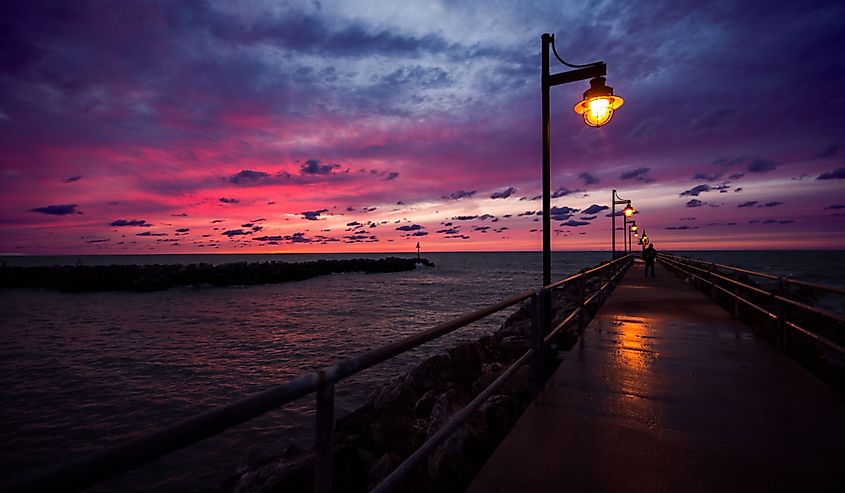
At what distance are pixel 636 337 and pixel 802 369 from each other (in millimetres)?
2134

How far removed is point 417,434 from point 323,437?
4.15m

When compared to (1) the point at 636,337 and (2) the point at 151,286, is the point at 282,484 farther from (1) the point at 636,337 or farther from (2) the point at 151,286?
(2) the point at 151,286

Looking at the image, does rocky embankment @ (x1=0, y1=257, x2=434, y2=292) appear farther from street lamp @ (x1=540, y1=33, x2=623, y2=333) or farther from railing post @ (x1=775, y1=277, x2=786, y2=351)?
railing post @ (x1=775, y1=277, x2=786, y2=351)

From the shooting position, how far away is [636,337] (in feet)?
22.1

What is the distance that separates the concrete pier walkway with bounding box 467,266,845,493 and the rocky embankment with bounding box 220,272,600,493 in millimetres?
628

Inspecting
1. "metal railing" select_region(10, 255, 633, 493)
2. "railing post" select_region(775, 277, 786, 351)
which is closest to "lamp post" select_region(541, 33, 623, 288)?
"railing post" select_region(775, 277, 786, 351)

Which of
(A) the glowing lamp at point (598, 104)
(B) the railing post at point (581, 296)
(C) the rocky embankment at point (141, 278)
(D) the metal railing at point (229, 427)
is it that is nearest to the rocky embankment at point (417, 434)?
(B) the railing post at point (581, 296)

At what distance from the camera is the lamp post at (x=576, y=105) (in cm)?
617

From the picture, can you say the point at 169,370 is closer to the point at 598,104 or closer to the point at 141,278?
the point at 598,104

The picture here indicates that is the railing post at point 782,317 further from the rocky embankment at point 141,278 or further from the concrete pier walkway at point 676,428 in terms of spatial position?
the rocky embankment at point 141,278

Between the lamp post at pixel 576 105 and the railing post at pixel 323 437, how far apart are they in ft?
16.7

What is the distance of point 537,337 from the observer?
4297 mm

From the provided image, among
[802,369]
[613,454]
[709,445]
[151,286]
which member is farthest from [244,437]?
[151,286]

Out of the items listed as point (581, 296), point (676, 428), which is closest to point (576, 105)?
point (581, 296)
